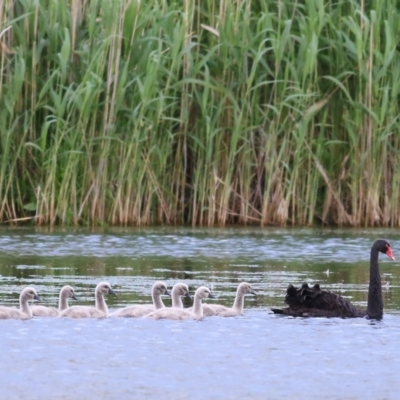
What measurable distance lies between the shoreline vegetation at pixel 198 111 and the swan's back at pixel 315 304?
23.6 feet

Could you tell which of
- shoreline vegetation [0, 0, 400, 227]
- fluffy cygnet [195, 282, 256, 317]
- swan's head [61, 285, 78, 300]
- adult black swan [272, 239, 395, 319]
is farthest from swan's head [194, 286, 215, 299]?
shoreline vegetation [0, 0, 400, 227]

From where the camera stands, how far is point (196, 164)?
64.3 ft

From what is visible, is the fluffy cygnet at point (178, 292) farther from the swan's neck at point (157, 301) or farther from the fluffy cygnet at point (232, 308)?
the fluffy cygnet at point (232, 308)

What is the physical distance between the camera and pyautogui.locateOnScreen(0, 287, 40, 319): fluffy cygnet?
37.4ft

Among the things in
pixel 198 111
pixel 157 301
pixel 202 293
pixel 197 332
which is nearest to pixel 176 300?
pixel 157 301

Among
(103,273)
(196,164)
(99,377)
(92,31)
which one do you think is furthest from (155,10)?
(99,377)

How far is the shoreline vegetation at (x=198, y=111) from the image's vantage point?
1870cm

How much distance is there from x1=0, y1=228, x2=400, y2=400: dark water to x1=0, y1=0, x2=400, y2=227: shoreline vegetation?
1.34 m

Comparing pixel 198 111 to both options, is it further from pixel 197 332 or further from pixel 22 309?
pixel 197 332

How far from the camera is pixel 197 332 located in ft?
36.5

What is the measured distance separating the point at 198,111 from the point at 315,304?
833 centimetres

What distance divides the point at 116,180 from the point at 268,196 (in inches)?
84.8

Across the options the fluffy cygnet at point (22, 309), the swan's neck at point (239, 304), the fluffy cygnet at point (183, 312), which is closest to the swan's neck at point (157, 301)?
the fluffy cygnet at point (183, 312)

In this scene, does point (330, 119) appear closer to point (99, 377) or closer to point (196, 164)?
point (196, 164)
